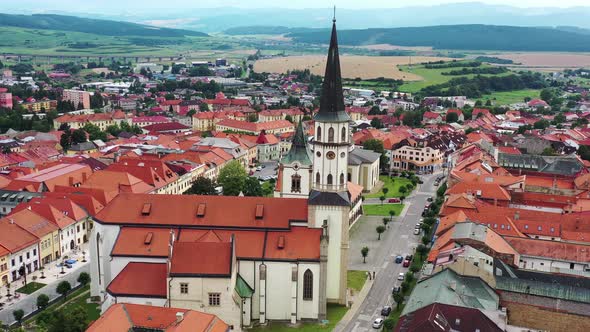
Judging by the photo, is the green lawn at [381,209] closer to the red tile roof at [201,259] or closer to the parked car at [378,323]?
the parked car at [378,323]

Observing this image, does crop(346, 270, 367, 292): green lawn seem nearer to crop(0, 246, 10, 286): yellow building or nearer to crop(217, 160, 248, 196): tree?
crop(217, 160, 248, 196): tree

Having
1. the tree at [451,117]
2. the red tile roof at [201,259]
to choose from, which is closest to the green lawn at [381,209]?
the red tile roof at [201,259]

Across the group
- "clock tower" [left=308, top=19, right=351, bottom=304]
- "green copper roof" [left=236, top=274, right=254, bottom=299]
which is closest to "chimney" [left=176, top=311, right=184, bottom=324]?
"green copper roof" [left=236, top=274, right=254, bottom=299]

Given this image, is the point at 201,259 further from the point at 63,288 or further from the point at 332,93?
the point at 332,93

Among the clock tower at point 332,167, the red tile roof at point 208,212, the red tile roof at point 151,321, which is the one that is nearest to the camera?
the red tile roof at point 151,321

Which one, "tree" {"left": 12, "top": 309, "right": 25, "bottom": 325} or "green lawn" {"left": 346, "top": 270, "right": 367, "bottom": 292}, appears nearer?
"tree" {"left": 12, "top": 309, "right": 25, "bottom": 325}
